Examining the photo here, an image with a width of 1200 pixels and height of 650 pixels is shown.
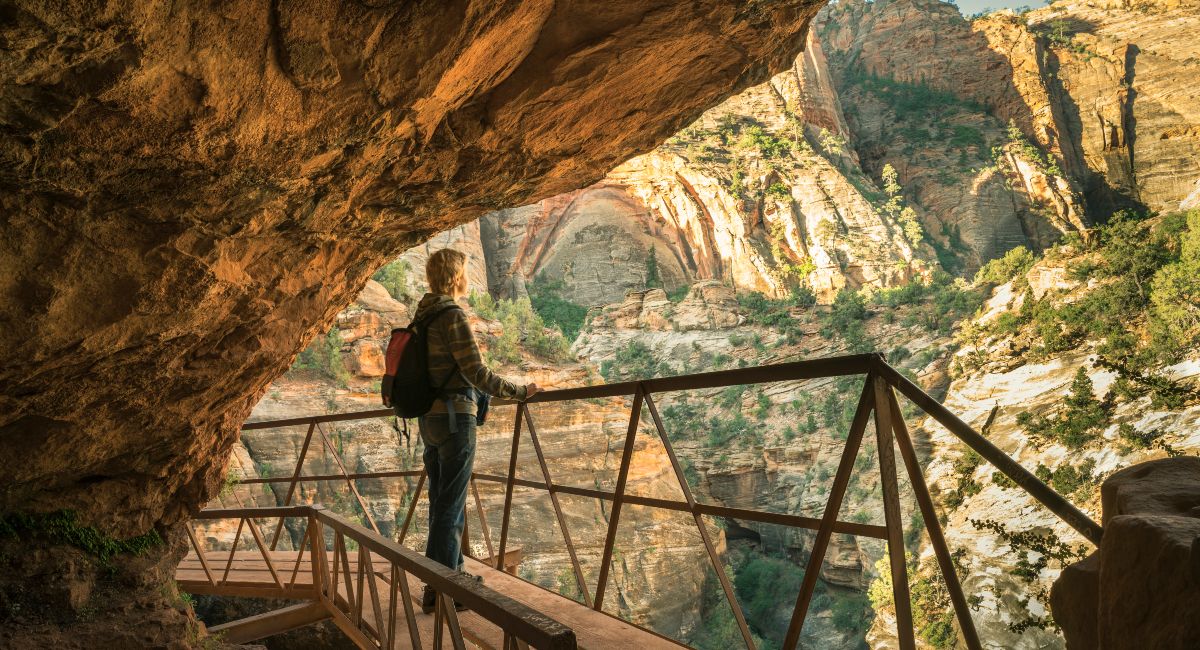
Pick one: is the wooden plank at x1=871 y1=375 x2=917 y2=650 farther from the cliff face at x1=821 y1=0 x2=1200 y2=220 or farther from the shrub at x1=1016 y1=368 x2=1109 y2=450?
the cliff face at x1=821 y1=0 x2=1200 y2=220

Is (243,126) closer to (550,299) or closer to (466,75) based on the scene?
(466,75)

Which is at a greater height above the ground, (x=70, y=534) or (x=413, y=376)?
(x=413, y=376)

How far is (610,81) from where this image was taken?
3146 mm

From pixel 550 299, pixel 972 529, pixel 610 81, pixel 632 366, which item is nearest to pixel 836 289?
pixel 632 366

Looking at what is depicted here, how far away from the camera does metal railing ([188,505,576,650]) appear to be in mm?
1322

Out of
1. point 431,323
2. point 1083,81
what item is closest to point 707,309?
point 1083,81

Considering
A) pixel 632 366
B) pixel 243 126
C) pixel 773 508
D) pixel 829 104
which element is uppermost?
pixel 829 104

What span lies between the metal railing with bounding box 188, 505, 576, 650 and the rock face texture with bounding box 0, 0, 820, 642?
748 mm

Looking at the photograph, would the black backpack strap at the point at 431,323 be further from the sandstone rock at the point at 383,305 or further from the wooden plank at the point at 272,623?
the sandstone rock at the point at 383,305

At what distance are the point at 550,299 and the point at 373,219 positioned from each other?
104 ft

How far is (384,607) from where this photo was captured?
10.3 feet

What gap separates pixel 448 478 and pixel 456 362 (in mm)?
462

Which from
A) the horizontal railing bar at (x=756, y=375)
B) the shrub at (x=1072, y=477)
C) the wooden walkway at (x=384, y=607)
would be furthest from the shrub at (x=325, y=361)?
the shrub at (x=1072, y=477)

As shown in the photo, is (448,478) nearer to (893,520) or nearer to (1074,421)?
(893,520)
